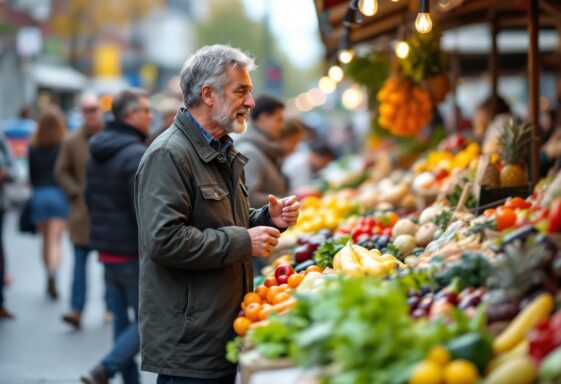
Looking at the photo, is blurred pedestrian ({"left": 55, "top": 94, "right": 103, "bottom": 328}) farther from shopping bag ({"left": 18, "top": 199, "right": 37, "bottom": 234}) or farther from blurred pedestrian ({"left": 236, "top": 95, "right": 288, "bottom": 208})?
blurred pedestrian ({"left": 236, "top": 95, "right": 288, "bottom": 208})

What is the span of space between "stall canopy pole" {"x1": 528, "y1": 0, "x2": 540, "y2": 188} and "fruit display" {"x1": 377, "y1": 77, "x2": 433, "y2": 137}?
7.14 ft

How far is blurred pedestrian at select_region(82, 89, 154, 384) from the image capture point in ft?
21.8

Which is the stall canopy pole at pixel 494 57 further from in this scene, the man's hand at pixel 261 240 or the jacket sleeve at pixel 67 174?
the man's hand at pixel 261 240

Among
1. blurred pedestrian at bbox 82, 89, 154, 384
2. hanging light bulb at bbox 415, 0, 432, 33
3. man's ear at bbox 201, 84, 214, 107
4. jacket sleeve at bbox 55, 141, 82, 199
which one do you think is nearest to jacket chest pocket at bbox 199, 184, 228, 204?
man's ear at bbox 201, 84, 214, 107

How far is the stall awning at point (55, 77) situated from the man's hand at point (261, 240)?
110ft

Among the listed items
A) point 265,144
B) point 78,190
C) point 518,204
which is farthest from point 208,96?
point 78,190

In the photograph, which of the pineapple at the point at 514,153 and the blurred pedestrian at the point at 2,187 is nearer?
the pineapple at the point at 514,153

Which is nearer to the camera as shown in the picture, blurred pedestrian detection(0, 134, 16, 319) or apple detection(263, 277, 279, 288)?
apple detection(263, 277, 279, 288)

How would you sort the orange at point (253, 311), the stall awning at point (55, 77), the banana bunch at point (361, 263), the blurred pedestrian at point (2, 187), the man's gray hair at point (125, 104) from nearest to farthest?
the orange at point (253, 311)
the banana bunch at point (361, 263)
the man's gray hair at point (125, 104)
the blurred pedestrian at point (2, 187)
the stall awning at point (55, 77)

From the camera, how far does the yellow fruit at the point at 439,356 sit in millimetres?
2848

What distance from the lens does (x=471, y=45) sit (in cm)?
1584

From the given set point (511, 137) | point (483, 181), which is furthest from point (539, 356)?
point (511, 137)

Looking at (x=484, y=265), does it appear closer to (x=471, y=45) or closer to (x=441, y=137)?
(x=441, y=137)

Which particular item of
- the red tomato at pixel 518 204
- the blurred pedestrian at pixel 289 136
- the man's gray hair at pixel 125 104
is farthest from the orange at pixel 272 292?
the blurred pedestrian at pixel 289 136
